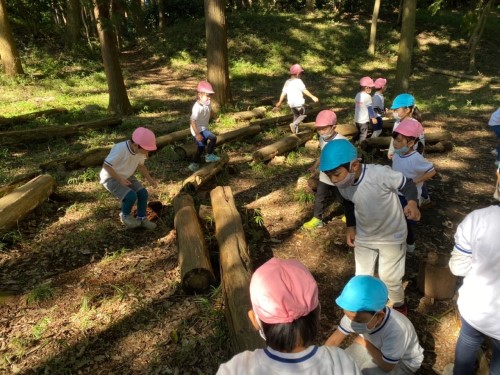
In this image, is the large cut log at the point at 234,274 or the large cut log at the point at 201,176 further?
the large cut log at the point at 201,176

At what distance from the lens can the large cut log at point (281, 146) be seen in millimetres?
7682

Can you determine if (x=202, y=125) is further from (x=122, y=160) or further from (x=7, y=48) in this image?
(x=7, y=48)

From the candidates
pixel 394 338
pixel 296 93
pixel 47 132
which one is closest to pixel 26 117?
pixel 47 132

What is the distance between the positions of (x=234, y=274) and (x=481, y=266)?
2.17m

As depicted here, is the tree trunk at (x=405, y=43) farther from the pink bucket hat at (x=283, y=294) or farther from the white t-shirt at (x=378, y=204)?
the pink bucket hat at (x=283, y=294)

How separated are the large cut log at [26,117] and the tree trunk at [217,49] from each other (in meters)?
4.83

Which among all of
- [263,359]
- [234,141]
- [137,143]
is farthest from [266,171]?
[263,359]

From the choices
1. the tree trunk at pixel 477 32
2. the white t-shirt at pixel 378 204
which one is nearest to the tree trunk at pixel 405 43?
the tree trunk at pixel 477 32

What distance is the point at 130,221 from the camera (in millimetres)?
5234

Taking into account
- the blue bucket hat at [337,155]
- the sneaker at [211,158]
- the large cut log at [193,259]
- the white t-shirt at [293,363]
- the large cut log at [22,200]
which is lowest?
the sneaker at [211,158]

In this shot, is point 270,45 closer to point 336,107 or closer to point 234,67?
point 234,67

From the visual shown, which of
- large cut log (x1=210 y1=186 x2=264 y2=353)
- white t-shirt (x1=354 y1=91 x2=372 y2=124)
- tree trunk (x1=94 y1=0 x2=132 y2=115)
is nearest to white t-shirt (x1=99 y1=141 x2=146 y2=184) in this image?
large cut log (x1=210 y1=186 x2=264 y2=353)

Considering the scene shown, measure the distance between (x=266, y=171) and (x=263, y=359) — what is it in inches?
238

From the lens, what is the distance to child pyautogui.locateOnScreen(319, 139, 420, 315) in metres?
2.97
